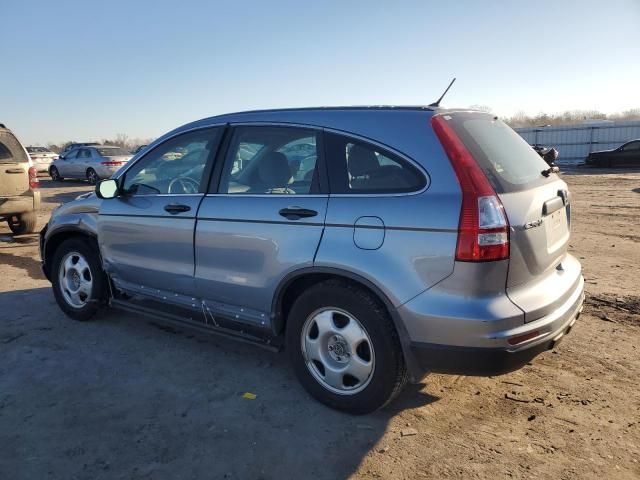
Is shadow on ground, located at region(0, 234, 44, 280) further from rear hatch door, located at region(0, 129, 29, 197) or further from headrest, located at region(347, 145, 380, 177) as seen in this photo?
headrest, located at region(347, 145, 380, 177)

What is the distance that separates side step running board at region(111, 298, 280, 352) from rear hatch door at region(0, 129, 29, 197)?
545cm

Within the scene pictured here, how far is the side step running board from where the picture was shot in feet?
11.8

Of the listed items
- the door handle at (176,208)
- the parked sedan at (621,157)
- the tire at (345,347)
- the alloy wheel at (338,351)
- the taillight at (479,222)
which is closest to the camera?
the taillight at (479,222)

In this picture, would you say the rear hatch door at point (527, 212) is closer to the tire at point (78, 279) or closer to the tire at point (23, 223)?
A: the tire at point (78, 279)

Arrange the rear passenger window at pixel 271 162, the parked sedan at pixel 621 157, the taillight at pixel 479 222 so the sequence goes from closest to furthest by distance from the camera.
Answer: the taillight at pixel 479 222, the rear passenger window at pixel 271 162, the parked sedan at pixel 621 157

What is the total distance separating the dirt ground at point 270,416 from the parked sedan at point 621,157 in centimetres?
2423

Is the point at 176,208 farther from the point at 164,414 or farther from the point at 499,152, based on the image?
the point at 499,152

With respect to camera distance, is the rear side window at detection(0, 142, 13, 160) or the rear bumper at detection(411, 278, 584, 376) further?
the rear side window at detection(0, 142, 13, 160)

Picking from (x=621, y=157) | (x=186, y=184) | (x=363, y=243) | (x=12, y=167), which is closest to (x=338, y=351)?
(x=363, y=243)

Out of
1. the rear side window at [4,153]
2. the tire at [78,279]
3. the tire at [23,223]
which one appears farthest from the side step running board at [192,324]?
the tire at [23,223]

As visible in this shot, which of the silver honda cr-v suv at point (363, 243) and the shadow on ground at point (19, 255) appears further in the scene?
the shadow on ground at point (19, 255)

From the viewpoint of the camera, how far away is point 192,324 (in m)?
3.96

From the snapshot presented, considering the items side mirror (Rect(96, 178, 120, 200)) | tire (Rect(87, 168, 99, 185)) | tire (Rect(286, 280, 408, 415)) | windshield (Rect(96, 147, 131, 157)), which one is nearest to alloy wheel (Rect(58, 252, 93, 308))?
side mirror (Rect(96, 178, 120, 200))

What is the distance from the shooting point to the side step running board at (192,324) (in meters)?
3.58
